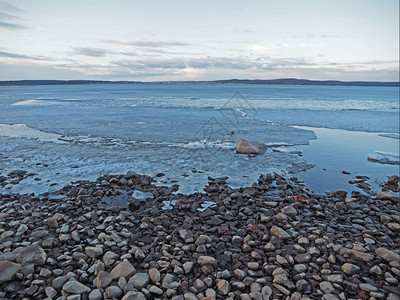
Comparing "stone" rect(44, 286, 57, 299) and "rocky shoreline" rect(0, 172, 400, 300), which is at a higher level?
"stone" rect(44, 286, 57, 299)

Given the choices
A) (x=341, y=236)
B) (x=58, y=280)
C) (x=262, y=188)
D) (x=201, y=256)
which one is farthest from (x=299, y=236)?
(x=58, y=280)

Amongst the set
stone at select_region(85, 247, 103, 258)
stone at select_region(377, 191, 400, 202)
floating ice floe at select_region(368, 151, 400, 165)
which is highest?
stone at select_region(85, 247, 103, 258)

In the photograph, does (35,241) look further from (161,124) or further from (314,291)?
(161,124)

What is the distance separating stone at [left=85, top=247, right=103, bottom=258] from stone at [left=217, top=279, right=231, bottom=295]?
2051 millimetres

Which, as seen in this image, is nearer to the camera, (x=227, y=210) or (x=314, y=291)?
(x=314, y=291)

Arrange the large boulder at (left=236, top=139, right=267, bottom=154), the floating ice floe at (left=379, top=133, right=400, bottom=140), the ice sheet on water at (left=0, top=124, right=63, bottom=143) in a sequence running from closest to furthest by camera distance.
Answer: the large boulder at (left=236, top=139, right=267, bottom=154) → the ice sheet on water at (left=0, top=124, right=63, bottom=143) → the floating ice floe at (left=379, top=133, right=400, bottom=140)

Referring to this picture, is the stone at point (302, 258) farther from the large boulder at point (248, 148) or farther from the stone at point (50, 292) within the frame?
the large boulder at point (248, 148)

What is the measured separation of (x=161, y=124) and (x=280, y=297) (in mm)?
15620

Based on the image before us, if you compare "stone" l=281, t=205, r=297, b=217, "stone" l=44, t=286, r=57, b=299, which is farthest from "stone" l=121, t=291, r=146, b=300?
"stone" l=281, t=205, r=297, b=217

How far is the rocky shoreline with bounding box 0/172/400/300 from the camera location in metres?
4.04

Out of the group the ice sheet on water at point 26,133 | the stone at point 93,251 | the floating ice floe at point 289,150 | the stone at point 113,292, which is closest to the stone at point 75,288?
the stone at point 113,292

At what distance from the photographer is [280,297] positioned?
394 cm

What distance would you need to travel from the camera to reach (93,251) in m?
4.74

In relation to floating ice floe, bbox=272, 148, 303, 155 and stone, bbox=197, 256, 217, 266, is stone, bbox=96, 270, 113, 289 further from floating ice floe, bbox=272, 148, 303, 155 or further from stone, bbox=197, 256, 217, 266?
floating ice floe, bbox=272, 148, 303, 155
